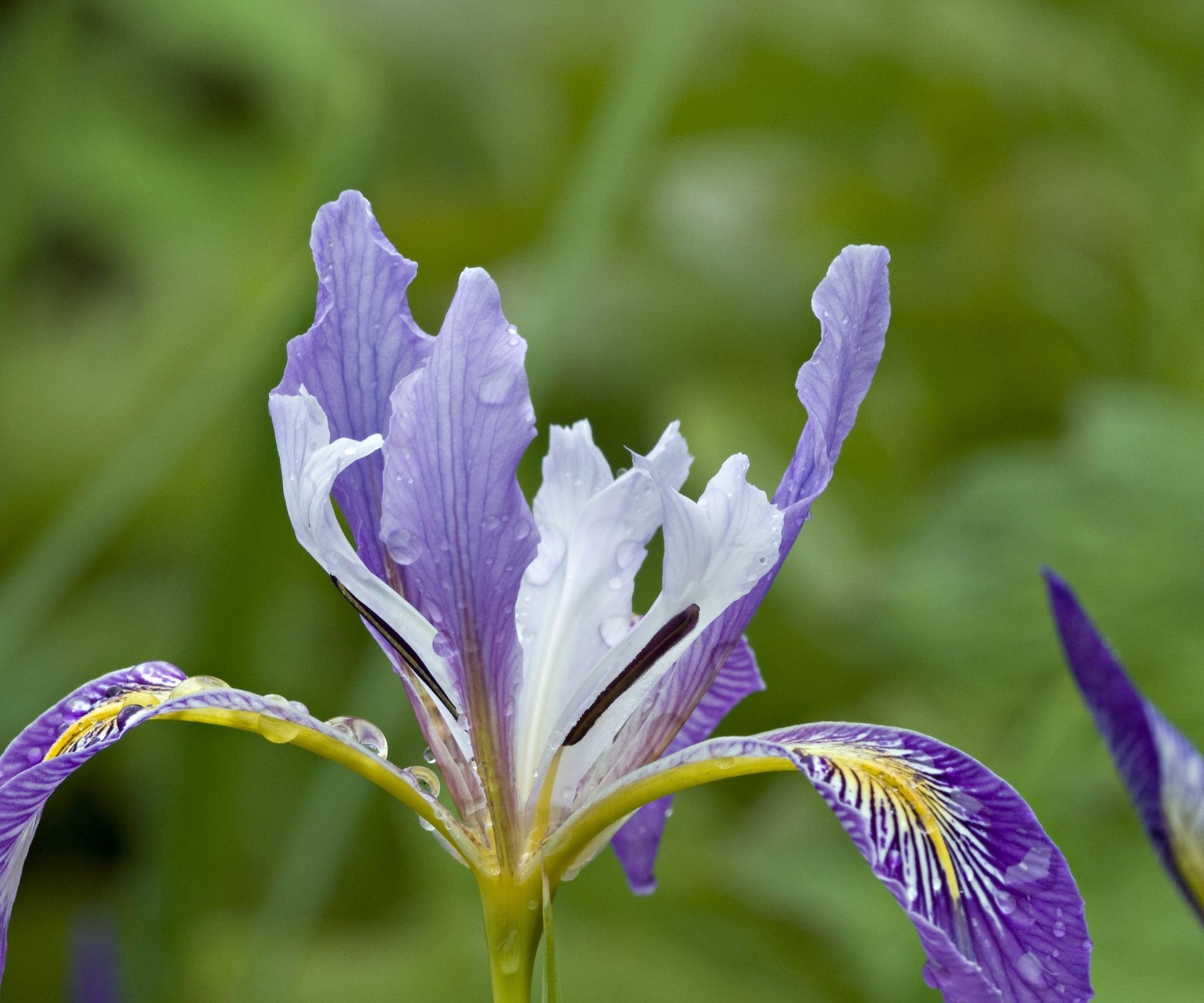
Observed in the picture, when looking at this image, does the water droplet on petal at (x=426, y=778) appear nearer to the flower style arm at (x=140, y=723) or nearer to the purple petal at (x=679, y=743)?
the flower style arm at (x=140, y=723)

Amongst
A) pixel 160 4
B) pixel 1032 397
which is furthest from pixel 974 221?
pixel 160 4

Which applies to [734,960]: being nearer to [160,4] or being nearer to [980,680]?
[980,680]

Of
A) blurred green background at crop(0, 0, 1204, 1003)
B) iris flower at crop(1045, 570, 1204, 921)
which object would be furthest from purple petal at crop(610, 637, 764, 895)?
blurred green background at crop(0, 0, 1204, 1003)

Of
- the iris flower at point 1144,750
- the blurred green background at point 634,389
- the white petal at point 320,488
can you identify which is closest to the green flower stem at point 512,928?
the white petal at point 320,488

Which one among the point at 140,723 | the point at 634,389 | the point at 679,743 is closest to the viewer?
the point at 140,723

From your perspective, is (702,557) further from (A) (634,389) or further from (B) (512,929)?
(A) (634,389)

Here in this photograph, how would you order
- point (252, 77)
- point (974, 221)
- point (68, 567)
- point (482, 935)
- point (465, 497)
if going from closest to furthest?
point (465, 497), point (68, 567), point (482, 935), point (974, 221), point (252, 77)

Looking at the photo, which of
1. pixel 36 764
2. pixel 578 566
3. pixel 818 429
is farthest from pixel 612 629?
pixel 36 764

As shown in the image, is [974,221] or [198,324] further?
[198,324]

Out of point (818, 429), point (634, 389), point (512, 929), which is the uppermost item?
point (634, 389)
